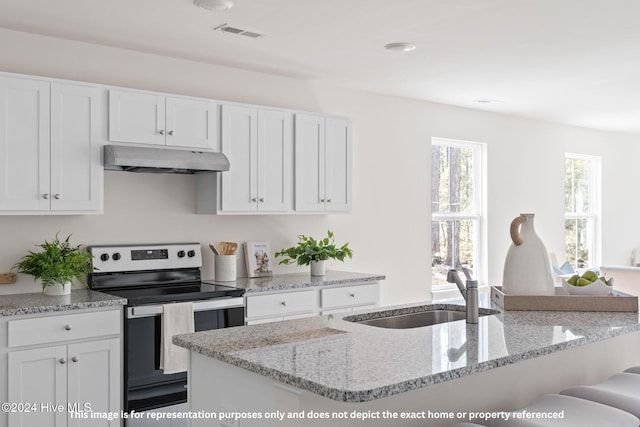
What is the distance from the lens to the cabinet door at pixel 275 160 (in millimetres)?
4496

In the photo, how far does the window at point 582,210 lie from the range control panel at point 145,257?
5072 mm

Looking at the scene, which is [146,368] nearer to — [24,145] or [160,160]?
[160,160]

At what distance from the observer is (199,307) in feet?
12.3

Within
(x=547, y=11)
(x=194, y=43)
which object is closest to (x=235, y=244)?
(x=194, y=43)

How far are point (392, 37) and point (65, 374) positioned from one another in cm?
269

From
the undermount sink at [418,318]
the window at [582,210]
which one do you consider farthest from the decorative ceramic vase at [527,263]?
the window at [582,210]

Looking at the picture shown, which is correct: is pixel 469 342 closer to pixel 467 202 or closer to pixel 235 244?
pixel 235 244

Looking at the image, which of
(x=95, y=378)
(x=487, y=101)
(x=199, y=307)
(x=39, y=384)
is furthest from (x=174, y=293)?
(x=487, y=101)

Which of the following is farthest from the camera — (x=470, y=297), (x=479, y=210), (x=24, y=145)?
(x=479, y=210)

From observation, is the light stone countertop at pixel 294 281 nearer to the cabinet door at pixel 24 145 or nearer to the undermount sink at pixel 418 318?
the cabinet door at pixel 24 145

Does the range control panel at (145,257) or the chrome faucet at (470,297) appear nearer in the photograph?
the chrome faucet at (470,297)

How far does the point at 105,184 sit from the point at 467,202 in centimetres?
388

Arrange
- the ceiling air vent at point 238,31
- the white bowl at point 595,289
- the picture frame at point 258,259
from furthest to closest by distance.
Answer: the picture frame at point 258,259
the ceiling air vent at point 238,31
the white bowl at point 595,289

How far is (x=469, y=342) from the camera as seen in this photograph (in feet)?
6.95
